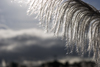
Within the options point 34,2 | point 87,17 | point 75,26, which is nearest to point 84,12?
point 87,17

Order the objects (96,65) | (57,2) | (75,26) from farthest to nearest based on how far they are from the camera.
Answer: (96,65)
(75,26)
(57,2)

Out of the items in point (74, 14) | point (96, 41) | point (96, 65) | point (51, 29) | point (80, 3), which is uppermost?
point (80, 3)

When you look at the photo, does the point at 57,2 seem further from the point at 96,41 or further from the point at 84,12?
the point at 96,41

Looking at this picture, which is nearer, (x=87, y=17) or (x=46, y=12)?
(x=46, y=12)

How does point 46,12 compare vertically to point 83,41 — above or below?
above

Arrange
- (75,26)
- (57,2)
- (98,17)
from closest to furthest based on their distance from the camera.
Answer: (57,2) < (75,26) < (98,17)

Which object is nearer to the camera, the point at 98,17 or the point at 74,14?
the point at 74,14

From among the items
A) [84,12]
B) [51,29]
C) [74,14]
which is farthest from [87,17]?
[51,29]

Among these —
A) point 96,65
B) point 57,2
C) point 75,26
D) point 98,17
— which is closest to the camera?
point 57,2

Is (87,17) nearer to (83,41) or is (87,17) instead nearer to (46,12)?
(83,41)
